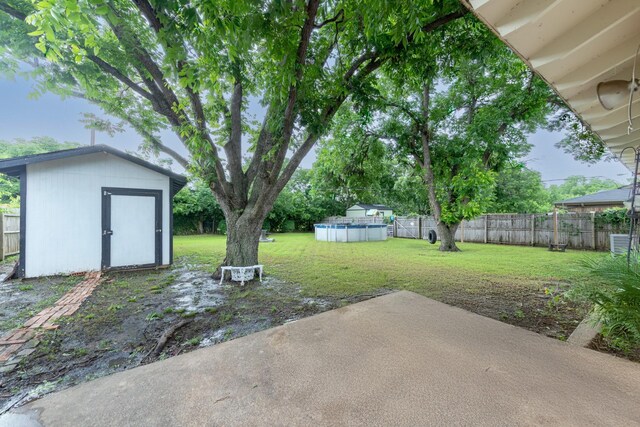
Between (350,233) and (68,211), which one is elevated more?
(68,211)

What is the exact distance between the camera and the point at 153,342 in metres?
2.63

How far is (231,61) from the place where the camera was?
341 centimetres

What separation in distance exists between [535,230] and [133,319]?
13878 millimetres

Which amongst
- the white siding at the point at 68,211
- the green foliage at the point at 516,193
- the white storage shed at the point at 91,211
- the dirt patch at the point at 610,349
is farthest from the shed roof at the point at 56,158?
the green foliage at the point at 516,193

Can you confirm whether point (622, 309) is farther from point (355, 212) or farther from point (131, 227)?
point (355, 212)

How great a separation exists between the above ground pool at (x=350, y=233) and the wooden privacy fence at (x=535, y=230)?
8.82 feet

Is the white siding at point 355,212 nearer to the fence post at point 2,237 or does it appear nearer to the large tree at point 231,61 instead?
the large tree at point 231,61

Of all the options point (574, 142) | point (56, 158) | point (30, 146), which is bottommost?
point (56, 158)

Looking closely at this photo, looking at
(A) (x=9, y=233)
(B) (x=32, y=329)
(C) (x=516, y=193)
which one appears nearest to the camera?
(B) (x=32, y=329)

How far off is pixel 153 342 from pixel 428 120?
9.93 m

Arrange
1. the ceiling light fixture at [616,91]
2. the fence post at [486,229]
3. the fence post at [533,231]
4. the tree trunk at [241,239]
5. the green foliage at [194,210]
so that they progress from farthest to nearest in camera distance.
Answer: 1. the green foliage at [194,210]
2. the fence post at [486,229]
3. the fence post at [533,231]
4. the tree trunk at [241,239]
5. the ceiling light fixture at [616,91]

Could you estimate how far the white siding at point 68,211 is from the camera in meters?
5.36

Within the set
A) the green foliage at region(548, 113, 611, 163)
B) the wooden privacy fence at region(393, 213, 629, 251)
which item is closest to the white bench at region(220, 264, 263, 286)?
the green foliage at region(548, 113, 611, 163)

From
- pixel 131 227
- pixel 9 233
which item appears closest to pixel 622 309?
pixel 131 227
